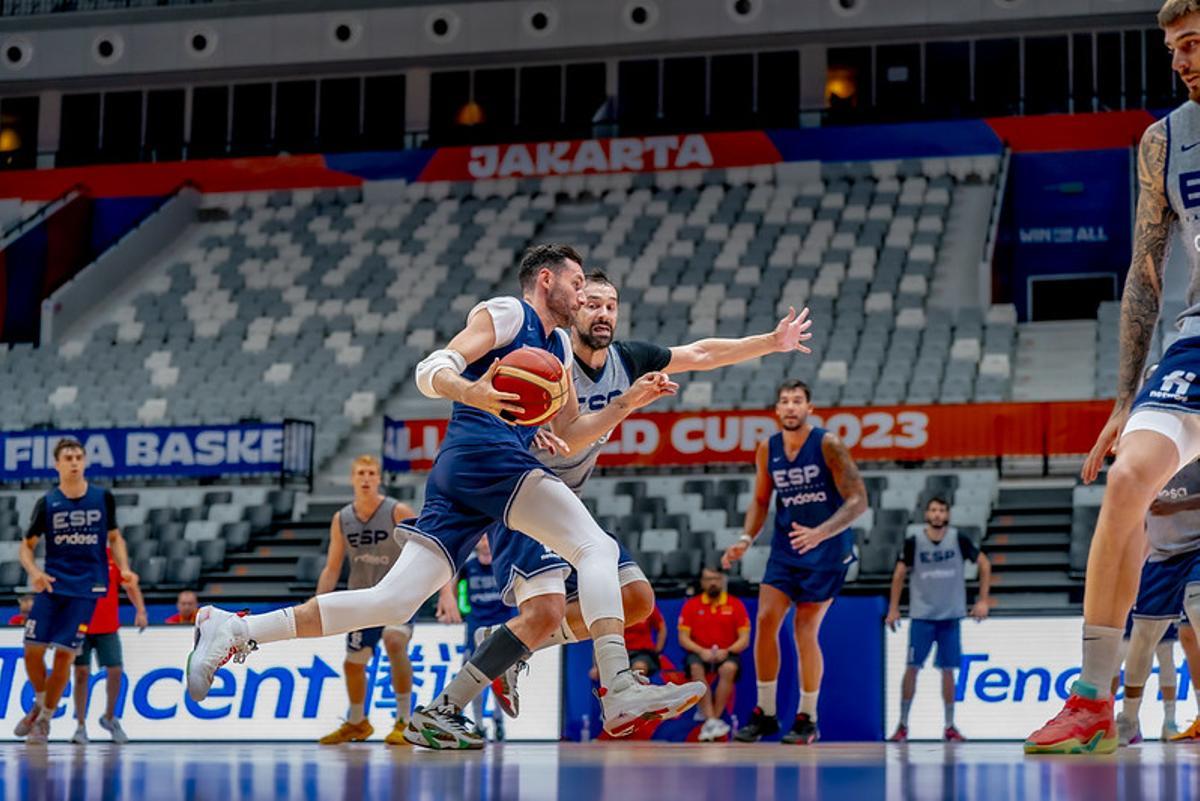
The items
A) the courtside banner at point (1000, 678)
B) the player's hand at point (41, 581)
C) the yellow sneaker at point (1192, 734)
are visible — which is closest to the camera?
the yellow sneaker at point (1192, 734)

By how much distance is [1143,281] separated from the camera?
5.24 meters

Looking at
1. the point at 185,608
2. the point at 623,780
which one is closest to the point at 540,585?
the point at 623,780

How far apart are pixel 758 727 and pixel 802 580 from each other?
0.95m

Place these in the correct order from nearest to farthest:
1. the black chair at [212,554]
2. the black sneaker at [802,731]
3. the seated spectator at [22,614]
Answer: the black sneaker at [802,731]
the seated spectator at [22,614]
the black chair at [212,554]

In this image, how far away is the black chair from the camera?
56.5 ft

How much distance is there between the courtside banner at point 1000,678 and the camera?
11945 mm

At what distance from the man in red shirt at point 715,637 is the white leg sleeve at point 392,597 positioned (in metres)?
6.11

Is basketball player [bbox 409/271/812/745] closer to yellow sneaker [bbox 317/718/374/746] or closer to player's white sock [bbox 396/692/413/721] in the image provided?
player's white sock [bbox 396/692/413/721]

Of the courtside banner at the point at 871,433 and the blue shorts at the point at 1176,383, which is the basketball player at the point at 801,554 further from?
the courtside banner at the point at 871,433

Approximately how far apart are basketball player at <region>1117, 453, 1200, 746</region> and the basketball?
346cm

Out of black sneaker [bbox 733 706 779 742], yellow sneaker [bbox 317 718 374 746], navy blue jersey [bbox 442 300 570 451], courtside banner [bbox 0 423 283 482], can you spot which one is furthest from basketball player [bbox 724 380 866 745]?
courtside banner [bbox 0 423 283 482]

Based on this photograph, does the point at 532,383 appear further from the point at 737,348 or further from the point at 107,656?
the point at 107,656

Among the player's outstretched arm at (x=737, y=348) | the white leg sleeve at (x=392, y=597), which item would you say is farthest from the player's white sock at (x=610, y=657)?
the player's outstretched arm at (x=737, y=348)

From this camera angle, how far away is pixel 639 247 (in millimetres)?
25125
